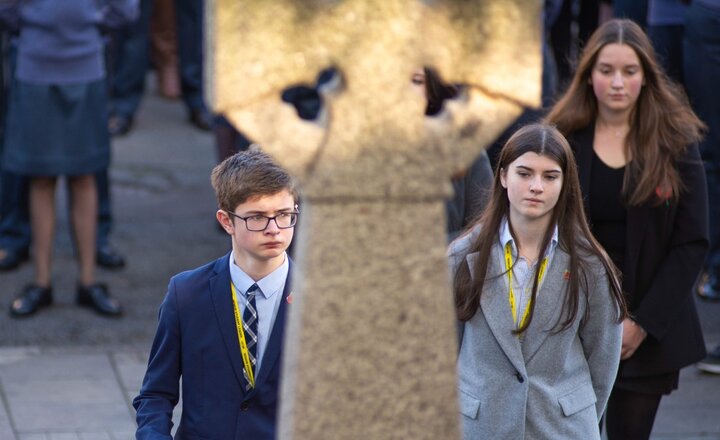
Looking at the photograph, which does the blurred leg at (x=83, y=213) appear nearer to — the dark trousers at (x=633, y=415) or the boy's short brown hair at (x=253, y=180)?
the dark trousers at (x=633, y=415)

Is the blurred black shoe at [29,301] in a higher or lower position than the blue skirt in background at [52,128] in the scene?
lower

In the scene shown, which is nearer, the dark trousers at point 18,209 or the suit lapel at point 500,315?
the suit lapel at point 500,315

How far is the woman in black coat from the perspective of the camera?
5391mm

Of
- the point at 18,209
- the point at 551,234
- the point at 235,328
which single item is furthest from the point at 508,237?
the point at 18,209

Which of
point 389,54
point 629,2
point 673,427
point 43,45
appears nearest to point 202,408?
point 389,54

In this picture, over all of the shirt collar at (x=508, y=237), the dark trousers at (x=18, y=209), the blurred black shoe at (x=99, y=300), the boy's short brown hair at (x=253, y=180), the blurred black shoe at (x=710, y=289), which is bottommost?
the blurred black shoe at (x=99, y=300)

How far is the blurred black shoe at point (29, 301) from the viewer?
8047 millimetres

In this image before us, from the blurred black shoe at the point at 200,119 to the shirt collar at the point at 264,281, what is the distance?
8.44 meters

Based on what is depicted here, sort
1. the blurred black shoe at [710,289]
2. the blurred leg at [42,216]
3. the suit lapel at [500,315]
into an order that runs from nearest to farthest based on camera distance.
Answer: the suit lapel at [500,315] → the blurred leg at [42,216] → the blurred black shoe at [710,289]

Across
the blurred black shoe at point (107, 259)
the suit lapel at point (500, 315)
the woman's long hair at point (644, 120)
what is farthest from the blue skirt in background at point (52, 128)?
the suit lapel at point (500, 315)

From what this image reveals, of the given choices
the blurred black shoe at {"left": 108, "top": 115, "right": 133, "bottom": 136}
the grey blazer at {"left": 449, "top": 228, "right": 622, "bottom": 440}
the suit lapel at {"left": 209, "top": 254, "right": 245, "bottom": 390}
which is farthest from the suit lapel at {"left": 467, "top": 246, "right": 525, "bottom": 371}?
the blurred black shoe at {"left": 108, "top": 115, "right": 133, "bottom": 136}

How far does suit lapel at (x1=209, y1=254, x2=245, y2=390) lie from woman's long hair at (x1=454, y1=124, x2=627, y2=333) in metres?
0.73

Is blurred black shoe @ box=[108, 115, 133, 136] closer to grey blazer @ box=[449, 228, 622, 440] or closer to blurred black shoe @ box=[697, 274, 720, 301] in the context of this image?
blurred black shoe @ box=[697, 274, 720, 301]

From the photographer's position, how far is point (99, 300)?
321 inches
